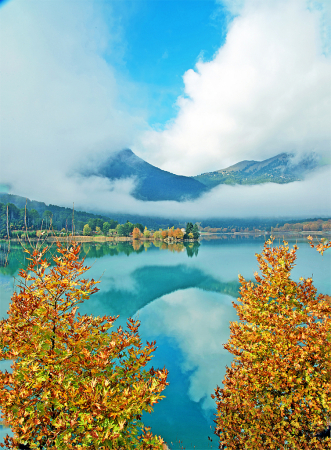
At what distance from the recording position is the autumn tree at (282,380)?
3.50 meters

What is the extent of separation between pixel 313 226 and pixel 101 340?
117 m

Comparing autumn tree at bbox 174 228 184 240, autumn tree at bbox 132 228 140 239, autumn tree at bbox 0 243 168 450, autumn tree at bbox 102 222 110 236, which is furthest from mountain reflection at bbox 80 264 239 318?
autumn tree at bbox 102 222 110 236

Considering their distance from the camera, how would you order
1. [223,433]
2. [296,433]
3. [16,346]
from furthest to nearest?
[223,433]
[296,433]
[16,346]

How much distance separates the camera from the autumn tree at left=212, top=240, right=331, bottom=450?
3498 millimetres

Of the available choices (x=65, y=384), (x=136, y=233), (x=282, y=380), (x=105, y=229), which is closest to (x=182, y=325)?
(x=282, y=380)

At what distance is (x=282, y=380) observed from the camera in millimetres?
3723

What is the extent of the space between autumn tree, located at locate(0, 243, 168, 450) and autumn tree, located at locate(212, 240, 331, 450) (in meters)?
2.01

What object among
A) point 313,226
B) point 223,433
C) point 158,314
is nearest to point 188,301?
point 158,314

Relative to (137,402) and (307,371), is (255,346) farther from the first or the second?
(137,402)

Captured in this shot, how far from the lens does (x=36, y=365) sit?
2629 millimetres

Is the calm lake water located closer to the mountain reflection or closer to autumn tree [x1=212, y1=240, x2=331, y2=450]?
the mountain reflection

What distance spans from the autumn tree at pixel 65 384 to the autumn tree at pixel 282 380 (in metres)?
2.01

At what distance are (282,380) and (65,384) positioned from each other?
11.4 ft

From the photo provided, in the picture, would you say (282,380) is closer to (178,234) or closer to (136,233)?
(178,234)
